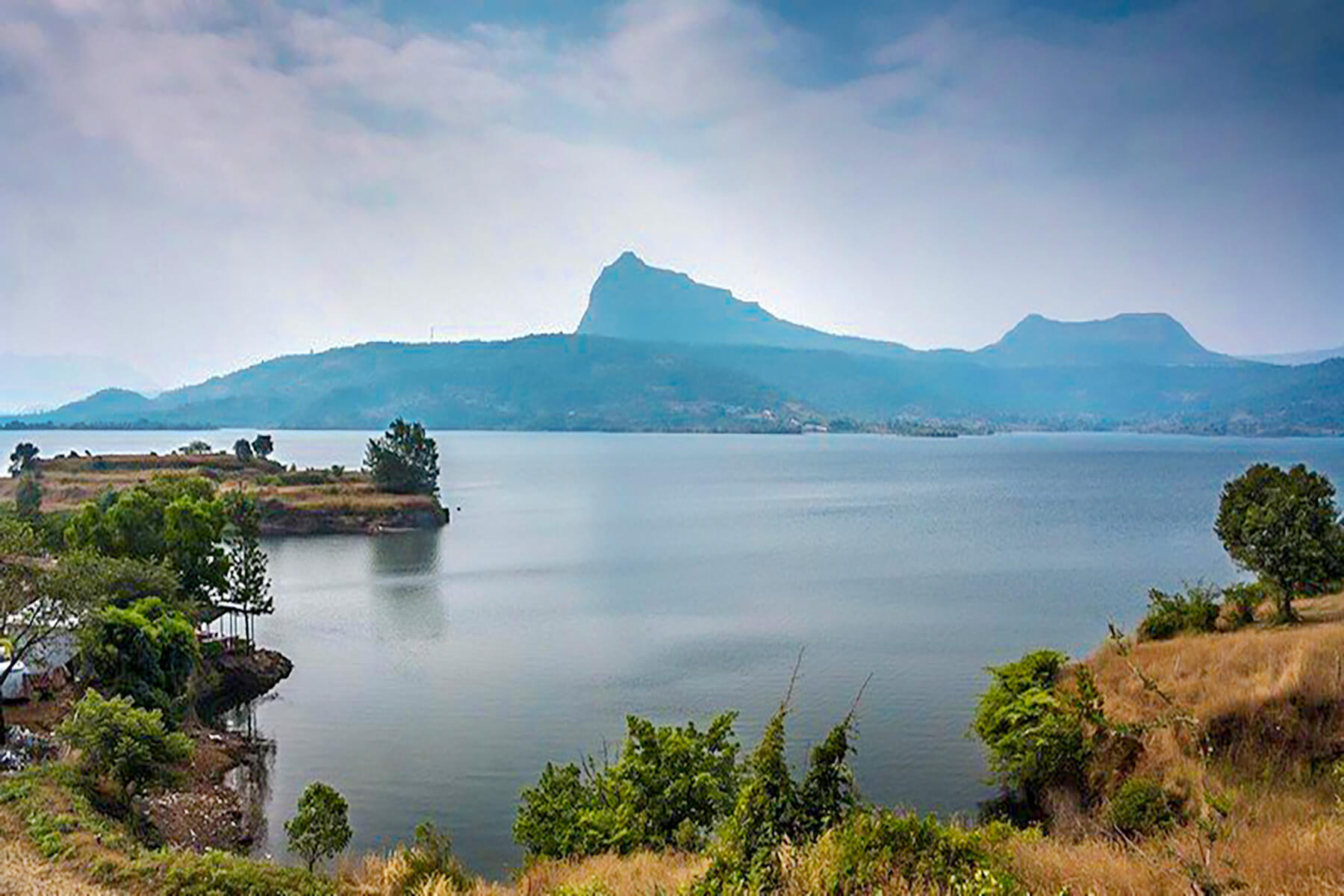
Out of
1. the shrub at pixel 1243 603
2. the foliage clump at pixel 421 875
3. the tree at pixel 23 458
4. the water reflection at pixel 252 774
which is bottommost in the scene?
the water reflection at pixel 252 774

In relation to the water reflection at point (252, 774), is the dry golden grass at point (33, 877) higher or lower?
higher

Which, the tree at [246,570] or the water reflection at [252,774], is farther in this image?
the tree at [246,570]

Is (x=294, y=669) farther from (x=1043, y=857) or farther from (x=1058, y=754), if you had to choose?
(x=1043, y=857)

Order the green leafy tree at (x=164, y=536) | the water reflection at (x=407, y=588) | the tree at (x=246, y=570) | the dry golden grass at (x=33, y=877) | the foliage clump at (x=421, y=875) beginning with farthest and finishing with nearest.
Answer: the water reflection at (x=407, y=588) < the tree at (x=246, y=570) < the green leafy tree at (x=164, y=536) < the dry golden grass at (x=33, y=877) < the foliage clump at (x=421, y=875)

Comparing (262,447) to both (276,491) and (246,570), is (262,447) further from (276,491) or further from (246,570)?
(246,570)

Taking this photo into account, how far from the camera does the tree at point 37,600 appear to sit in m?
18.9

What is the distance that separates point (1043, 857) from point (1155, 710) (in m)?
10.9

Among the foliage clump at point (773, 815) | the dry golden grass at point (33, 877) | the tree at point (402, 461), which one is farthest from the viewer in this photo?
the tree at point (402, 461)

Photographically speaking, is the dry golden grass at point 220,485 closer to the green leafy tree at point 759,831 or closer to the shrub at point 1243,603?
the shrub at point 1243,603

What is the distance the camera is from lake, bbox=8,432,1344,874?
71.9 ft

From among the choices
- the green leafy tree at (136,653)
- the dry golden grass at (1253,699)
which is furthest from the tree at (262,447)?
the dry golden grass at (1253,699)

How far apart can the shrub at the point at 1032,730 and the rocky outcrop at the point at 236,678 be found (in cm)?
2191

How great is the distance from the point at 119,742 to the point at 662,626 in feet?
73.4

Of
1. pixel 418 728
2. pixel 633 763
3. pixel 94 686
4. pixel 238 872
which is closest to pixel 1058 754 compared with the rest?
pixel 633 763
